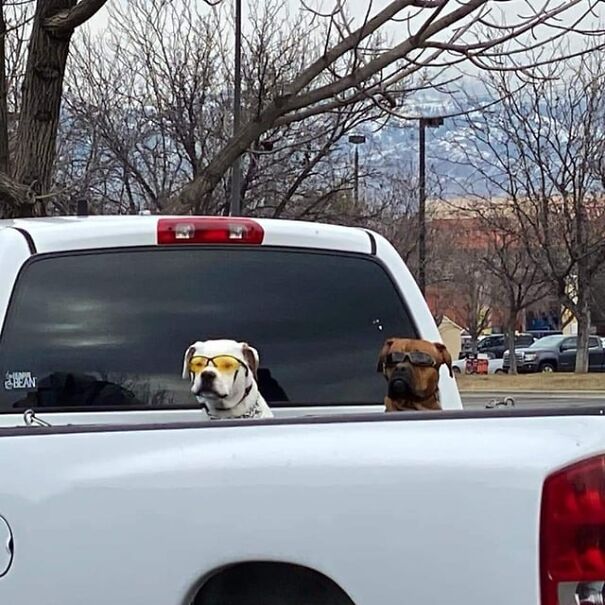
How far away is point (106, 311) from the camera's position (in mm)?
4078

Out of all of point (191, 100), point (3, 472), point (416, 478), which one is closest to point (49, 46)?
point (3, 472)

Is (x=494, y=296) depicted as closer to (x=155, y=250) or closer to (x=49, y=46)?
(x=49, y=46)

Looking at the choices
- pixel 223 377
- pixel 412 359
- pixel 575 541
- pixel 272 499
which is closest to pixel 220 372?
pixel 223 377

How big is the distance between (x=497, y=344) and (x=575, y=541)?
52.5m

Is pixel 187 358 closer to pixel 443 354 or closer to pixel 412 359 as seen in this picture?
pixel 412 359

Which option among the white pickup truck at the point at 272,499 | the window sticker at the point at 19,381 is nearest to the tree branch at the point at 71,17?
the white pickup truck at the point at 272,499

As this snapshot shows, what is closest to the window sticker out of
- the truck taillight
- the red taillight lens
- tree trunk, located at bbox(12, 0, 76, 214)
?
the red taillight lens

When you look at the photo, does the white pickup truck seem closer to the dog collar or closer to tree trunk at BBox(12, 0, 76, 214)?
the dog collar

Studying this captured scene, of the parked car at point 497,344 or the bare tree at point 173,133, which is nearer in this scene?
the bare tree at point 173,133

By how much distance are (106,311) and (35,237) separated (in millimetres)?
351

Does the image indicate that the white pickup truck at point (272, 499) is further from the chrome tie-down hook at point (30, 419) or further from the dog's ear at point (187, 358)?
the dog's ear at point (187, 358)

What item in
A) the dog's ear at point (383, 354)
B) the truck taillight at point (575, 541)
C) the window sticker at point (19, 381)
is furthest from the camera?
the dog's ear at point (383, 354)

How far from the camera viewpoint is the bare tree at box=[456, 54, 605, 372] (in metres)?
27.6

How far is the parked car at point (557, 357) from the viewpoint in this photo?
1560 inches
